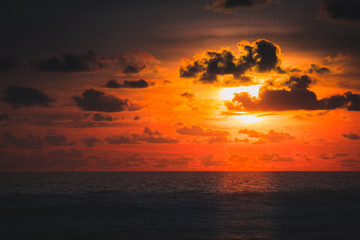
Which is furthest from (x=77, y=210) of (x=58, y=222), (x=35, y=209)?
(x=58, y=222)

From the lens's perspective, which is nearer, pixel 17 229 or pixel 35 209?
pixel 17 229

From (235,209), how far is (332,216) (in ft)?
57.5

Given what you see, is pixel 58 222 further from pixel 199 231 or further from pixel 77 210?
pixel 199 231

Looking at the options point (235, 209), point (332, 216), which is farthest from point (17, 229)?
point (332, 216)

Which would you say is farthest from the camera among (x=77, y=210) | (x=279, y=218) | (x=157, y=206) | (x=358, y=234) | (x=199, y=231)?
(x=157, y=206)

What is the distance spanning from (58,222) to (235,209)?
32.6 meters

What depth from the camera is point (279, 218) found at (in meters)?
60.7

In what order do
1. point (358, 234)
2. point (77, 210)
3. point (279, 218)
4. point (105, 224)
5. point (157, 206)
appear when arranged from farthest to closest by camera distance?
1. point (157, 206)
2. point (77, 210)
3. point (279, 218)
4. point (105, 224)
5. point (358, 234)

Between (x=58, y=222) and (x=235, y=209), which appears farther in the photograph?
(x=235, y=209)

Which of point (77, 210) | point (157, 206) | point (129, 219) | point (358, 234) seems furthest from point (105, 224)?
point (358, 234)

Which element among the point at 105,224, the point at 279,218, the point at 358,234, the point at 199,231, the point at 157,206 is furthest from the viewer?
the point at 157,206

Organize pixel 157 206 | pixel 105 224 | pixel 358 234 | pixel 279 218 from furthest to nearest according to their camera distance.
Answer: pixel 157 206
pixel 279 218
pixel 105 224
pixel 358 234

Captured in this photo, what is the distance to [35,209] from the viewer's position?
241 feet

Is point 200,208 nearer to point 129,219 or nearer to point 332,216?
point 129,219
